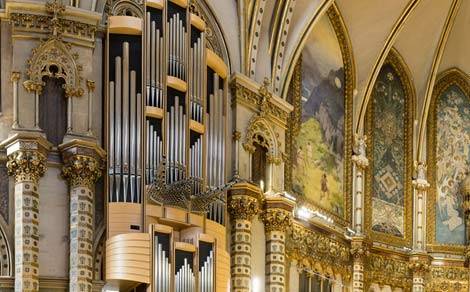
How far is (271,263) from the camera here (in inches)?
843

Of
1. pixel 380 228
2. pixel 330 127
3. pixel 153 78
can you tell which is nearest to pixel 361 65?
pixel 330 127

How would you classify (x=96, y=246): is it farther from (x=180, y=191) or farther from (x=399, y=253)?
(x=399, y=253)

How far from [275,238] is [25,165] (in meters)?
6.06

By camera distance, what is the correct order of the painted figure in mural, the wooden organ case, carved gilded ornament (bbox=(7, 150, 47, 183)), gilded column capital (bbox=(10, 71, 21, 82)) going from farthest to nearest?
the painted figure in mural → gilded column capital (bbox=(10, 71, 21, 82)) → the wooden organ case → carved gilded ornament (bbox=(7, 150, 47, 183))

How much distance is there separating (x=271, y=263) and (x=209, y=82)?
3.88m

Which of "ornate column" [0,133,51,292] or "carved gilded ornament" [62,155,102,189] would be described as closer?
"ornate column" [0,133,51,292]

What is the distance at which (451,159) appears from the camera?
93.7 feet

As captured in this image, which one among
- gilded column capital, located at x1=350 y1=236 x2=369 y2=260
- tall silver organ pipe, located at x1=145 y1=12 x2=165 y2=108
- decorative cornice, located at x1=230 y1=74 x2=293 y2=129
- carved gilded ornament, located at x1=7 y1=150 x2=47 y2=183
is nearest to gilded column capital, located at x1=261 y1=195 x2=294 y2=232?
decorative cornice, located at x1=230 y1=74 x2=293 y2=129

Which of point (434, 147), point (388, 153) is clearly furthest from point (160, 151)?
point (434, 147)

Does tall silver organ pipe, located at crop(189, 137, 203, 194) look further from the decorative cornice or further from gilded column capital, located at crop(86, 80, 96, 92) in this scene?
the decorative cornice

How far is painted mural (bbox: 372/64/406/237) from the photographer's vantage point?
88.9 ft

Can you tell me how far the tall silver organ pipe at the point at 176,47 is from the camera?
19.0m

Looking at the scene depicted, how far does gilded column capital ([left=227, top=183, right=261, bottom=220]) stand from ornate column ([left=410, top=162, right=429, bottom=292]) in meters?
7.75

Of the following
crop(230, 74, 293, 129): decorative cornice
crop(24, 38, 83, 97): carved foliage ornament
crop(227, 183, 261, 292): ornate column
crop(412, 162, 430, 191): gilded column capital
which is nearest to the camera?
crop(24, 38, 83, 97): carved foliage ornament
